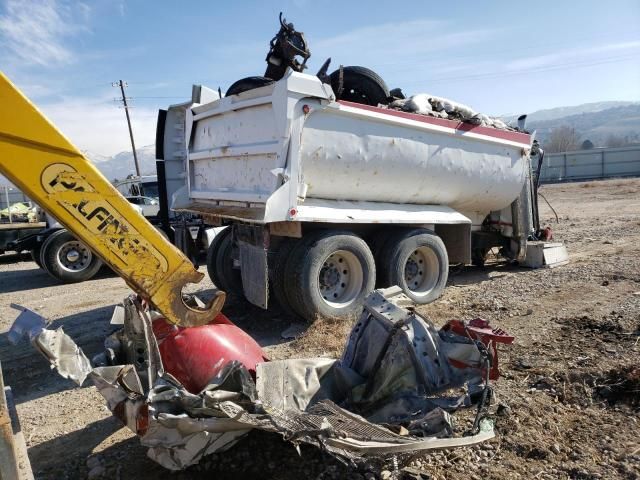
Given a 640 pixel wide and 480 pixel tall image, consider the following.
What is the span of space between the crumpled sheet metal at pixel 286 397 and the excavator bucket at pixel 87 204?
0.33 m

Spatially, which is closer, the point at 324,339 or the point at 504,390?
the point at 504,390

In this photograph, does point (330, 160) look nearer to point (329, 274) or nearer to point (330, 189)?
point (330, 189)

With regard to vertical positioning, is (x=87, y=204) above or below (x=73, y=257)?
above

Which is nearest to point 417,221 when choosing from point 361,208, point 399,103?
point 361,208

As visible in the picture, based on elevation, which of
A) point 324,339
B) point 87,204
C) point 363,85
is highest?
point 363,85

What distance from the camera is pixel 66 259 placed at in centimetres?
934

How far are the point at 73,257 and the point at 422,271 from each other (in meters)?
6.38

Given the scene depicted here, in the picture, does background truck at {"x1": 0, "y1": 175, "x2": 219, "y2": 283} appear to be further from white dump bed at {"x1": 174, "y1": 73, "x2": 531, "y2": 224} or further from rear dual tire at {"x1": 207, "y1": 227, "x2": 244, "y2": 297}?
white dump bed at {"x1": 174, "y1": 73, "x2": 531, "y2": 224}

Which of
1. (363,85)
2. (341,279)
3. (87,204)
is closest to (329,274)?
(341,279)

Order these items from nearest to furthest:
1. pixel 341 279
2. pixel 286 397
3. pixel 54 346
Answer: pixel 54 346 → pixel 286 397 → pixel 341 279

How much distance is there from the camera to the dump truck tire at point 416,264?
246 inches

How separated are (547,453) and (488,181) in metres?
4.95

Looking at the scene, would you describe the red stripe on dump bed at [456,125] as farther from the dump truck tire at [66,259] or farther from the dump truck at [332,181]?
the dump truck tire at [66,259]

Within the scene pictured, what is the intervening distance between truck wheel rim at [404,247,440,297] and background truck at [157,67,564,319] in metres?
0.01
